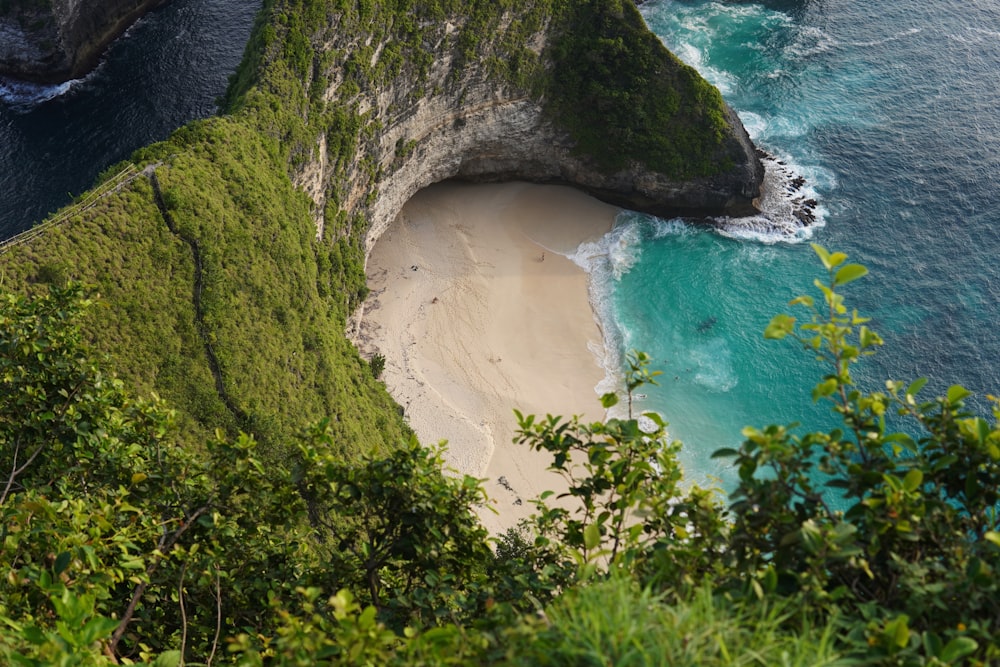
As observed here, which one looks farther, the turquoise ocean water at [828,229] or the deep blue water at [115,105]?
the deep blue water at [115,105]

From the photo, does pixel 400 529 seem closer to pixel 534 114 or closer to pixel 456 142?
pixel 456 142

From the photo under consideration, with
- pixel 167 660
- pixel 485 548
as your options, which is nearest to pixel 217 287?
pixel 485 548

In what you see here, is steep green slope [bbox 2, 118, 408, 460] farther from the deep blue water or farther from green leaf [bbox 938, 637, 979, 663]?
green leaf [bbox 938, 637, 979, 663]

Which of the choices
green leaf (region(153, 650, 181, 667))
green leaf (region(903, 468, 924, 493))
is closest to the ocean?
green leaf (region(903, 468, 924, 493))

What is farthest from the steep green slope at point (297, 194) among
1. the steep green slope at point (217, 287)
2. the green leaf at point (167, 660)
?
the green leaf at point (167, 660)

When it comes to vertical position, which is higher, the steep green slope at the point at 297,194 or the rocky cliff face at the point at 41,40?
the rocky cliff face at the point at 41,40

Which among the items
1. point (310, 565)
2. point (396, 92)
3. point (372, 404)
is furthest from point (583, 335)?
point (310, 565)

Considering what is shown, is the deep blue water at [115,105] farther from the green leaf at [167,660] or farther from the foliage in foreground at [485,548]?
the green leaf at [167,660]
